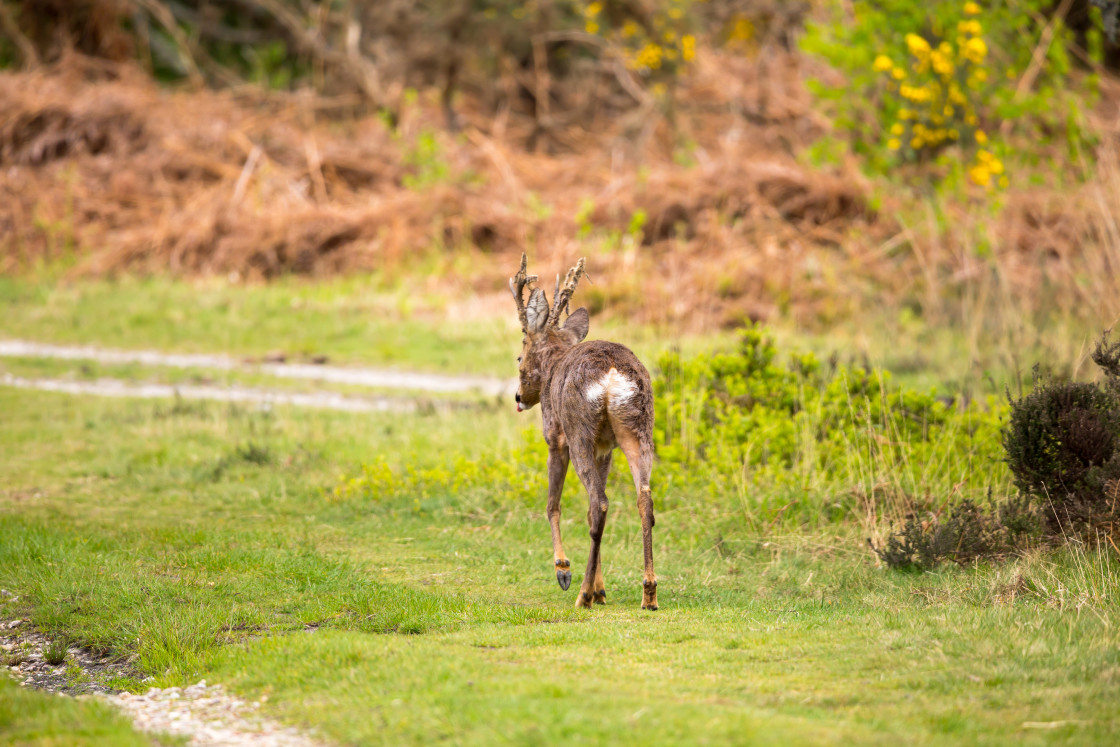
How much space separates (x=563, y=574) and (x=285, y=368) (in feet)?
38.4

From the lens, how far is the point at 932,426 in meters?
10.4

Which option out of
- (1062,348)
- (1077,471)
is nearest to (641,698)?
(1077,471)

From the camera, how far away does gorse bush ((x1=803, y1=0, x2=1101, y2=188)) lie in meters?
19.7

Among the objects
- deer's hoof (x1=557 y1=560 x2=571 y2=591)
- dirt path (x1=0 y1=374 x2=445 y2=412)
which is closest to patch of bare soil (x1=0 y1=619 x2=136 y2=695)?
deer's hoof (x1=557 y1=560 x2=571 y2=591)

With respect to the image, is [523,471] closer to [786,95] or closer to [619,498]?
[619,498]

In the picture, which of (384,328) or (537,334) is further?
A: (384,328)

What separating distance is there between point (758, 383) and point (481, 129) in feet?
66.2

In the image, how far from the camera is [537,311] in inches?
313

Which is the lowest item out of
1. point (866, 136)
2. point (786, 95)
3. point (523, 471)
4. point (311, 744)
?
point (311, 744)

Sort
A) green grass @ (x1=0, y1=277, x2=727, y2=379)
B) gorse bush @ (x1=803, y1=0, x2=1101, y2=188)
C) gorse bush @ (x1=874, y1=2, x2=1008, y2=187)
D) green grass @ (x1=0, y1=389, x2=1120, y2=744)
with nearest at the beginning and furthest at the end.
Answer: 1. green grass @ (x1=0, y1=389, x2=1120, y2=744)
2. green grass @ (x1=0, y1=277, x2=727, y2=379)
3. gorse bush @ (x1=874, y1=2, x2=1008, y2=187)
4. gorse bush @ (x1=803, y1=0, x2=1101, y2=188)

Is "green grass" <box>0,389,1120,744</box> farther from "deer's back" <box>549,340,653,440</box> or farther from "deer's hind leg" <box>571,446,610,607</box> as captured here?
"deer's back" <box>549,340,653,440</box>

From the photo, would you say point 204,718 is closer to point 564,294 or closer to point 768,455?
point 564,294

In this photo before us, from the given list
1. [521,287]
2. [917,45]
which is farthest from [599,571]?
[917,45]

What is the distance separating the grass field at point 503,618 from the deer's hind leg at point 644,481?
17cm
